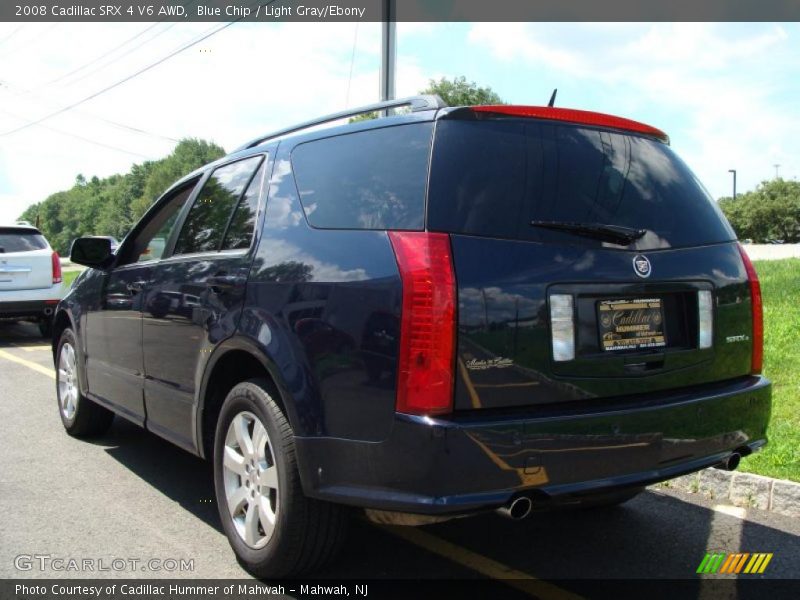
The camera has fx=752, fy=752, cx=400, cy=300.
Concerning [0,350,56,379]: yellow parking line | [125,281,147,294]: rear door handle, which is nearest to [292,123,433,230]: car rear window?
[125,281,147,294]: rear door handle

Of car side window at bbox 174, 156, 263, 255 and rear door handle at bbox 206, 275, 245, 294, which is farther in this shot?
car side window at bbox 174, 156, 263, 255

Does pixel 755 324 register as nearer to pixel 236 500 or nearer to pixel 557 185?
pixel 557 185

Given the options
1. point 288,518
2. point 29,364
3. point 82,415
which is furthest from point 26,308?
point 288,518

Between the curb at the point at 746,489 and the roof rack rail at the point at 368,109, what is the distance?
2515mm

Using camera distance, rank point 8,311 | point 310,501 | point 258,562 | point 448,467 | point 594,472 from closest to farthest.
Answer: point 448,467 → point 594,472 → point 310,501 → point 258,562 → point 8,311

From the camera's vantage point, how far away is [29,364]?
9.19 metres

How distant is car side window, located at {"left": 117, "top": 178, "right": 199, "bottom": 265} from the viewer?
4.36 metres

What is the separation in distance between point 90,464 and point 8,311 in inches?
287

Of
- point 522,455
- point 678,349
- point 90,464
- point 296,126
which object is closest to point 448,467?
point 522,455

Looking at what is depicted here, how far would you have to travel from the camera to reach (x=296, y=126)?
3650 millimetres

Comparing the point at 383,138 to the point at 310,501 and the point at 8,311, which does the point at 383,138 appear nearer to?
the point at 310,501

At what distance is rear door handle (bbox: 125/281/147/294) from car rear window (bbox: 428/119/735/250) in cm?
228

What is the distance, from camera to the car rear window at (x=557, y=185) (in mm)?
2656

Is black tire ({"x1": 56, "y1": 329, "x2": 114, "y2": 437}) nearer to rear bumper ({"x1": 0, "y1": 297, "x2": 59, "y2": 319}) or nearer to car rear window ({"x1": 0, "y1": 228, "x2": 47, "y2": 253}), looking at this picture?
rear bumper ({"x1": 0, "y1": 297, "x2": 59, "y2": 319})
